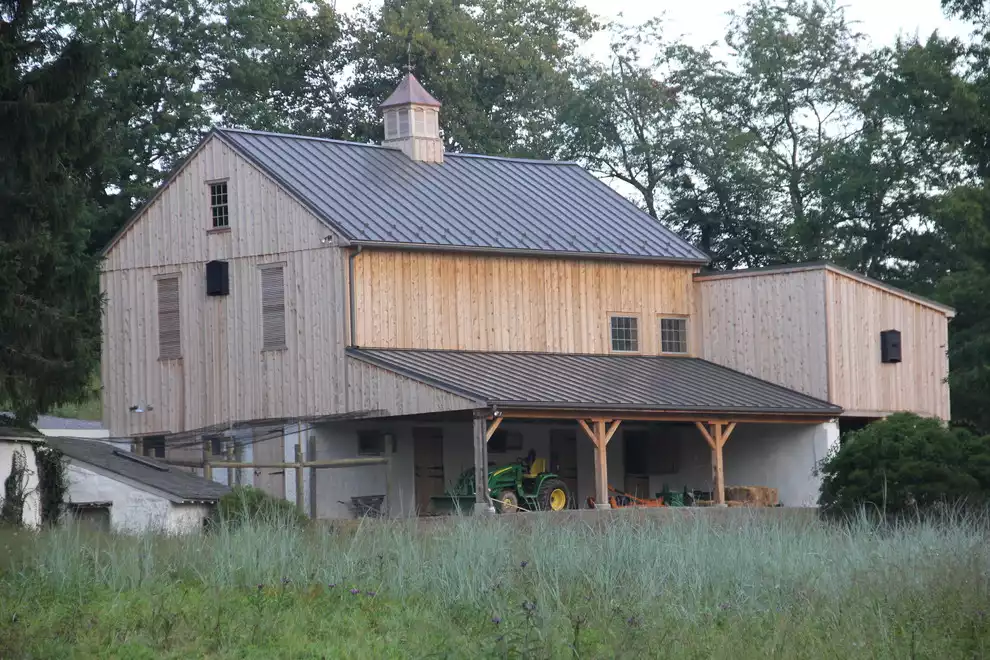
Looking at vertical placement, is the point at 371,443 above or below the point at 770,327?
below

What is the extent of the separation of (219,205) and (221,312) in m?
2.35

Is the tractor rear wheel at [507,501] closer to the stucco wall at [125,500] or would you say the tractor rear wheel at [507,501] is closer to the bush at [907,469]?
the stucco wall at [125,500]

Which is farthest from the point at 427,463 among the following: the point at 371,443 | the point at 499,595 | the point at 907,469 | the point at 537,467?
the point at 499,595

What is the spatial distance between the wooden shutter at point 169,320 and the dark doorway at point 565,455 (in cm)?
848

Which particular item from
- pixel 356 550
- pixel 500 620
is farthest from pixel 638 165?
pixel 500 620

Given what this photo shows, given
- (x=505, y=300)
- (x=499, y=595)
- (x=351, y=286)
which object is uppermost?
(x=351, y=286)

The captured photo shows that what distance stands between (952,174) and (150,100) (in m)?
23.1

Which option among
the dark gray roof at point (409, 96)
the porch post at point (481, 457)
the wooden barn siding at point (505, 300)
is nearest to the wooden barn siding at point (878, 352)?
the wooden barn siding at point (505, 300)

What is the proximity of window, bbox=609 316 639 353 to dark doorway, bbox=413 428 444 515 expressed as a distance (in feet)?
16.8

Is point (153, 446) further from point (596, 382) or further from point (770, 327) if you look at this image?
point (770, 327)

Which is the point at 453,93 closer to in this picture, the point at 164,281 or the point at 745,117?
the point at 745,117

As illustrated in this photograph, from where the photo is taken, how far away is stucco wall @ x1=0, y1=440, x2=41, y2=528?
3253 cm

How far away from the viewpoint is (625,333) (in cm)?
4041

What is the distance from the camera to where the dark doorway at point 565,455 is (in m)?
39.2
